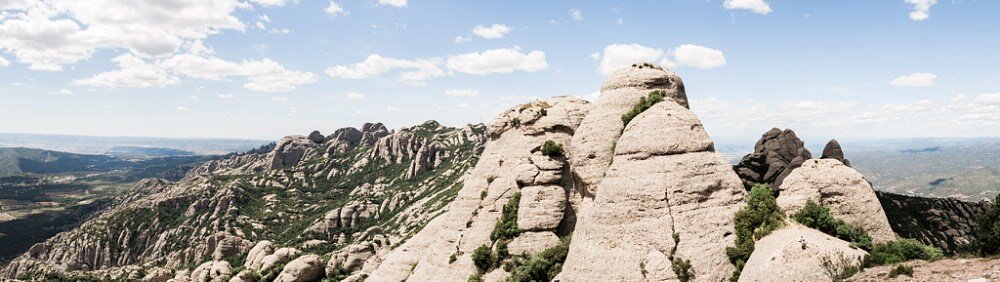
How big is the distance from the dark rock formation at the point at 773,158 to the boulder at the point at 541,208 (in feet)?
178

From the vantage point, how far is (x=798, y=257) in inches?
1490

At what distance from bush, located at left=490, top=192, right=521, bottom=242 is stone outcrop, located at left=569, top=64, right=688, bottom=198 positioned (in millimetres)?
7569

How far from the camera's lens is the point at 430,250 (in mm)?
62062

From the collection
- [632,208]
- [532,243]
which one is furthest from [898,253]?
[532,243]

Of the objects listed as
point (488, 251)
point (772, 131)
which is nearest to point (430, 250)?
point (488, 251)

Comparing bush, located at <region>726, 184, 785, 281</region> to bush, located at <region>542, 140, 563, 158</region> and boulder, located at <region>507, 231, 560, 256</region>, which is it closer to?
boulder, located at <region>507, 231, 560, 256</region>

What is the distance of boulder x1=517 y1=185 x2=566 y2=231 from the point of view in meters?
53.9

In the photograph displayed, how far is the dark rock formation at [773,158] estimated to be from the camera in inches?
3661

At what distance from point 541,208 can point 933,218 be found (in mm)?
117353

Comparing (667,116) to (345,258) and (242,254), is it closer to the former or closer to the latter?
(345,258)

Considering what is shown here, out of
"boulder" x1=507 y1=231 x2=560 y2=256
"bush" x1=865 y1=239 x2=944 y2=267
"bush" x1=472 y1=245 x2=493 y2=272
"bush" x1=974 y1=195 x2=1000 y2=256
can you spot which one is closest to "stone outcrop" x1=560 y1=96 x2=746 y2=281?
"boulder" x1=507 y1=231 x2=560 y2=256

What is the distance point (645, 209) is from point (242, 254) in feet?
531

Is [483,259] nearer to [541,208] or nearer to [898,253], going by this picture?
[541,208]

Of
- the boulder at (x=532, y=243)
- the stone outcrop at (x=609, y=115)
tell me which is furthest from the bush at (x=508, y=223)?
the stone outcrop at (x=609, y=115)
